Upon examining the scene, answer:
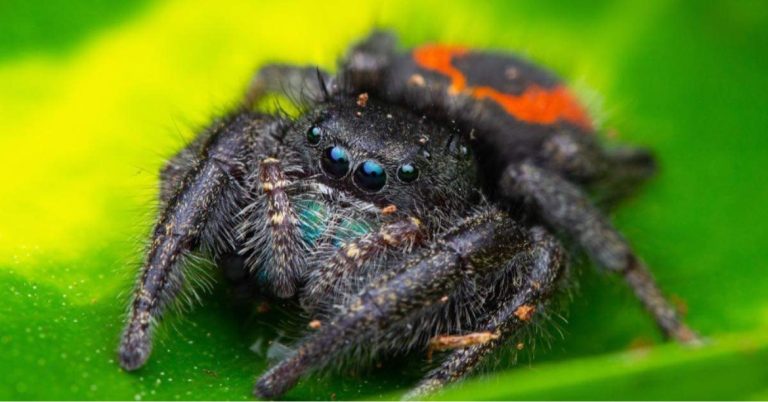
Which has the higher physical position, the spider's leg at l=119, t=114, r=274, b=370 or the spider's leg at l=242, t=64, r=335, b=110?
the spider's leg at l=242, t=64, r=335, b=110

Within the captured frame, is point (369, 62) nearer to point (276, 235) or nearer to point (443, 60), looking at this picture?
point (443, 60)

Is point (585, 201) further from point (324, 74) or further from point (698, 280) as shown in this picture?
point (324, 74)

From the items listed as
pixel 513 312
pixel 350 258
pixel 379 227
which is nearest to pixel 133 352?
pixel 350 258

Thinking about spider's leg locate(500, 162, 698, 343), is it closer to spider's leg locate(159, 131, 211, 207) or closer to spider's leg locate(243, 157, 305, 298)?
spider's leg locate(243, 157, 305, 298)

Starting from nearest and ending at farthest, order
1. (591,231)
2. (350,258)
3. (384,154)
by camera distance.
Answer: (350,258) < (384,154) < (591,231)

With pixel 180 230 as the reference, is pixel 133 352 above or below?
below

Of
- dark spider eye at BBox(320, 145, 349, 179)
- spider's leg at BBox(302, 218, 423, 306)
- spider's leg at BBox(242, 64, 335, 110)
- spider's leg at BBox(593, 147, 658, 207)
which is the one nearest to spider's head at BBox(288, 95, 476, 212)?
dark spider eye at BBox(320, 145, 349, 179)

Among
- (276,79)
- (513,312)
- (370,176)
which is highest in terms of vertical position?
(276,79)
